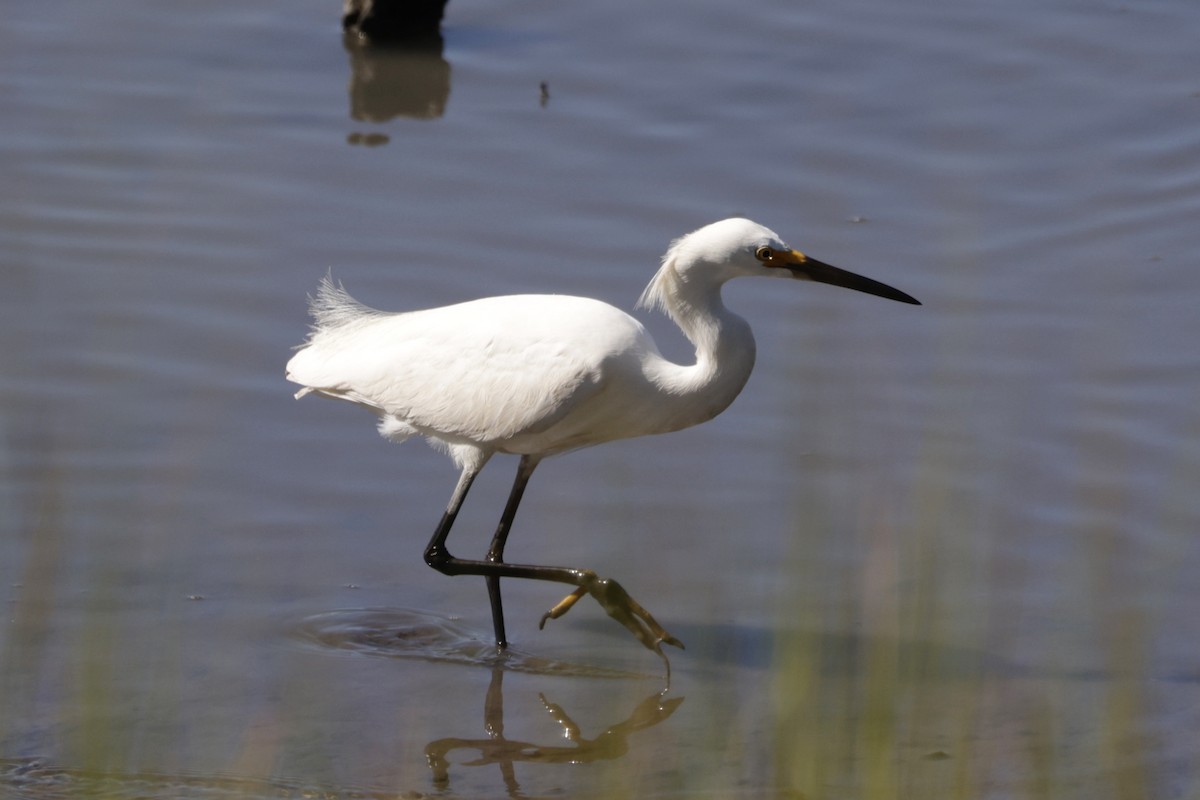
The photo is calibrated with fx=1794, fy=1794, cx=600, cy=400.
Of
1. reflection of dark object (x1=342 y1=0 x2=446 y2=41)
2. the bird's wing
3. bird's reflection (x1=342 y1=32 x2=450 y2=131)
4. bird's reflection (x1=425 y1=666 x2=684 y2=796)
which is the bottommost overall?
bird's reflection (x1=425 y1=666 x2=684 y2=796)

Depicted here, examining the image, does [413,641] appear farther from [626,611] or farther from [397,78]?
[397,78]

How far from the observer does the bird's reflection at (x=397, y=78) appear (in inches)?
367

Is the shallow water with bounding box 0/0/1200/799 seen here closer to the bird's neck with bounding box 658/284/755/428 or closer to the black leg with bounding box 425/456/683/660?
the black leg with bounding box 425/456/683/660

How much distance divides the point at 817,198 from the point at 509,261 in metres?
1.56

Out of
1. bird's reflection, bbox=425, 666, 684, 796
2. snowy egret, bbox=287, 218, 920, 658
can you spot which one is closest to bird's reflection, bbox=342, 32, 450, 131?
snowy egret, bbox=287, 218, 920, 658

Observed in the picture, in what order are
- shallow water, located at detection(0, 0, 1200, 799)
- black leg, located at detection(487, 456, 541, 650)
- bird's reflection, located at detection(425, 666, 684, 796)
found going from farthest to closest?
black leg, located at detection(487, 456, 541, 650), bird's reflection, located at detection(425, 666, 684, 796), shallow water, located at detection(0, 0, 1200, 799)

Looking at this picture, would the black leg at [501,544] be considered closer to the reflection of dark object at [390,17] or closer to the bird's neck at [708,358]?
the bird's neck at [708,358]

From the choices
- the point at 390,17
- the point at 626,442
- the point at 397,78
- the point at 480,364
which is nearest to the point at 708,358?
the point at 480,364

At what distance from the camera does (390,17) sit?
10.1 meters

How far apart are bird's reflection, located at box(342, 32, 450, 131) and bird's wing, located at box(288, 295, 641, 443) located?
12.2ft

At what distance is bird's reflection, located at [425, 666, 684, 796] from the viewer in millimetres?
4461

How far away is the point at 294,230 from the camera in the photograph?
7766 millimetres

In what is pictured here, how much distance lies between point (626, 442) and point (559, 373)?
1.43m

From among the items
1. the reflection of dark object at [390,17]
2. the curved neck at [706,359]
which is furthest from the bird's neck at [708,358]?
the reflection of dark object at [390,17]
